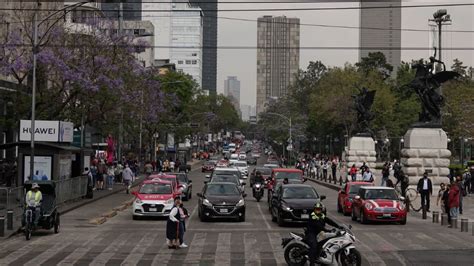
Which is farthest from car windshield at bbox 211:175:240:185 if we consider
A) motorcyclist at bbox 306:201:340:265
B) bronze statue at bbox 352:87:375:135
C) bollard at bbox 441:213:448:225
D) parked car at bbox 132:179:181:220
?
bronze statue at bbox 352:87:375:135

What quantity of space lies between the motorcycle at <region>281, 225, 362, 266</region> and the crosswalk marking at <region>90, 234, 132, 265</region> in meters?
4.16

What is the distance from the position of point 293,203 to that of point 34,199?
27.5ft

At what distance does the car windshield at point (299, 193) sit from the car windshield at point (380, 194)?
1.92m

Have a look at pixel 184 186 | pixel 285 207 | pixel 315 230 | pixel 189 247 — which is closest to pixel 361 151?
pixel 184 186

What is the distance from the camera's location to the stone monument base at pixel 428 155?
39.7 metres

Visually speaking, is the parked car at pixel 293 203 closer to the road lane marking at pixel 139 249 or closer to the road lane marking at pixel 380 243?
the road lane marking at pixel 380 243

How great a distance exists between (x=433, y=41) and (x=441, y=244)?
45638mm

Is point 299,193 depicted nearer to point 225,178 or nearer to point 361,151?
point 225,178

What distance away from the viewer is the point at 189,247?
19.0m

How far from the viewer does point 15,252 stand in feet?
58.4

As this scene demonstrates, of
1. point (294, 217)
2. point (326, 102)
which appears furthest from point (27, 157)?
point (326, 102)

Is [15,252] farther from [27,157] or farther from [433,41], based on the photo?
[433,41]

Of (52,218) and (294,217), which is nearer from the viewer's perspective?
(52,218)

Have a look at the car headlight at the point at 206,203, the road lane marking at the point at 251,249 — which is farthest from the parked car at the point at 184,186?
the road lane marking at the point at 251,249
